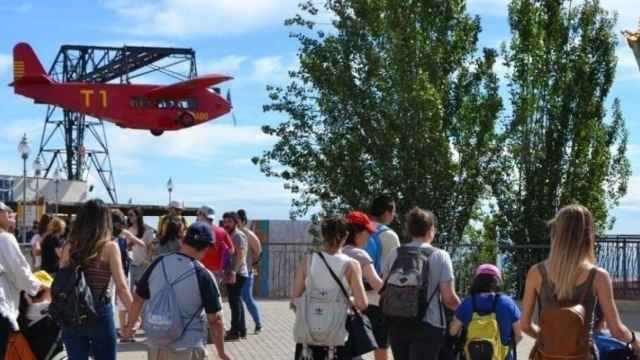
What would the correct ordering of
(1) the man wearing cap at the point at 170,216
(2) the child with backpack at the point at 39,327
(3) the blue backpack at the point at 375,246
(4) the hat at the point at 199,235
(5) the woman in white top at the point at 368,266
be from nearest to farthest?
(4) the hat at the point at 199,235 < (2) the child with backpack at the point at 39,327 < (5) the woman in white top at the point at 368,266 < (3) the blue backpack at the point at 375,246 < (1) the man wearing cap at the point at 170,216

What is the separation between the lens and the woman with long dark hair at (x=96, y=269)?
814cm

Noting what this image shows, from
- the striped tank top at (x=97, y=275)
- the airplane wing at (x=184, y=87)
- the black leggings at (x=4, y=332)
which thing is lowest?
the black leggings at (x=4, y=332)

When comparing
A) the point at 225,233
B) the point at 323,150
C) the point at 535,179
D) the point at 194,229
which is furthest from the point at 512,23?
the point at 194,229

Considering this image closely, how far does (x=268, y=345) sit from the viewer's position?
50.5ft

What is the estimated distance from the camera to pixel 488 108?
24453 millimetres

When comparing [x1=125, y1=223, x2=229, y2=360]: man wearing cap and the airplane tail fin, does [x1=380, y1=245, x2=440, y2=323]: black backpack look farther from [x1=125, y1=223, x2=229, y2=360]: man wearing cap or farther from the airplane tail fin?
the airplane tail fin

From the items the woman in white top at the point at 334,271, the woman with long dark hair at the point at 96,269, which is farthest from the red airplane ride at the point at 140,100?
the woman with long dark hair at the point at 96,269

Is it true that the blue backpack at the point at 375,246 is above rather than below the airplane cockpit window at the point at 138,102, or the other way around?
below

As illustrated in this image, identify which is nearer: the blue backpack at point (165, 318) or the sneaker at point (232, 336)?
the blue backpack at point (165, 318)

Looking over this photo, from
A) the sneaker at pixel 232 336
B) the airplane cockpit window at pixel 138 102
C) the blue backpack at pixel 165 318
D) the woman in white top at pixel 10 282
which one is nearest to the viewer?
the blue backpack at pixel 165 318

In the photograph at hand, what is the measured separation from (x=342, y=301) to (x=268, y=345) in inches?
271

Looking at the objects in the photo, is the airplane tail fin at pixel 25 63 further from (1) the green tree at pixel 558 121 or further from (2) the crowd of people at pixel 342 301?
(2) the crowd of people at pixel 342 301

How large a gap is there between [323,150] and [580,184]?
6.22m

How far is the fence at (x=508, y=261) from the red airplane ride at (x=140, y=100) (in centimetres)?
2052
